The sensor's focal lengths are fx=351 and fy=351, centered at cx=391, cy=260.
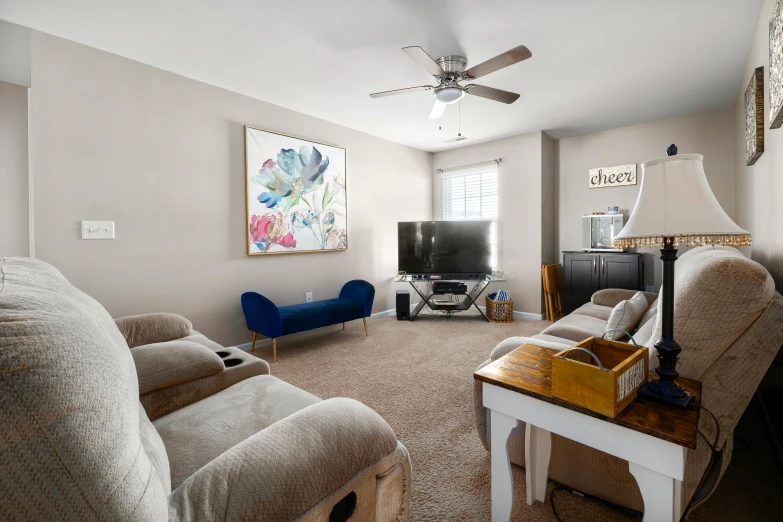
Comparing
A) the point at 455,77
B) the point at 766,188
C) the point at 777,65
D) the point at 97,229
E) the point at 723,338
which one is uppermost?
→ the point at 455,77

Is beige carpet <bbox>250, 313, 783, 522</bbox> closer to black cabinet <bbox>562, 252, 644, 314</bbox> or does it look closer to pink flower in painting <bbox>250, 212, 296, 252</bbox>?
black cabinet <bbox>562, 252, 644, 314</bbox>

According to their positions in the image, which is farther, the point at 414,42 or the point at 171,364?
the point at 414,42

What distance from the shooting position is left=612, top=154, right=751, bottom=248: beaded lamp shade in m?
1.01

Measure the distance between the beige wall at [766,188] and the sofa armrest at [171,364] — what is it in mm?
2676

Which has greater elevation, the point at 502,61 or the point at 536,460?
the point at 502,61

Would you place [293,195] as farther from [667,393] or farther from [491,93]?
[667,393]

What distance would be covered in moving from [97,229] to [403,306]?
3289mm

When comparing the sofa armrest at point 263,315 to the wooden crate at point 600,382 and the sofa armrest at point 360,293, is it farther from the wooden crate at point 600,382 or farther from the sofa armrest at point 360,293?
the wooden crate at point 600,382

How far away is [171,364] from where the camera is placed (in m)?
1.36

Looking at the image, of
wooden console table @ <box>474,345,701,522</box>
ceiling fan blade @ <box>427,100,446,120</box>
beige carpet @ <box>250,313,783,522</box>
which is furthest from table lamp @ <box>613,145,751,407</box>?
ceiling fan blade @ <box>427,100,446,120</box>

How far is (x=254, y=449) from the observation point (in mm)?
789

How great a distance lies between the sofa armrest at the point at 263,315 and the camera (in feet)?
10.3

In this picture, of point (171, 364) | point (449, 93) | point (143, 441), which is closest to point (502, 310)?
point (449, 93)

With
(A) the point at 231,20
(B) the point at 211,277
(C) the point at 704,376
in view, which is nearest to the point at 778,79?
(C) the point at 704,376
